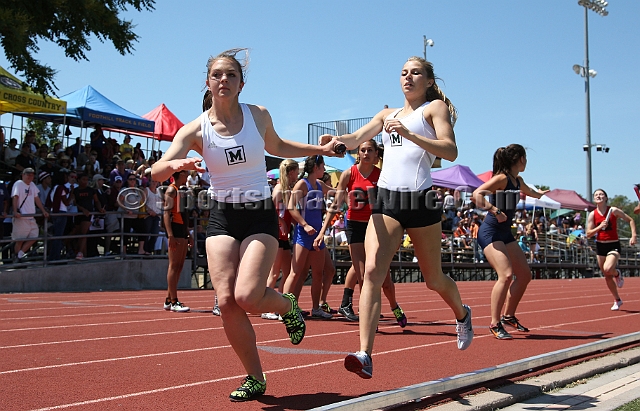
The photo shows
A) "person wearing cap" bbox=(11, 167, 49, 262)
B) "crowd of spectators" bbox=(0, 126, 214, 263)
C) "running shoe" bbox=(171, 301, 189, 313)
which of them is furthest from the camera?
"crowd of spectators" bbox=(0, 126, 214, 263)

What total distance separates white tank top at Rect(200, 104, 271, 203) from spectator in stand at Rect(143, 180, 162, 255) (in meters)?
12.6

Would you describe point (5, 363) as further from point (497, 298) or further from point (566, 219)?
point (566, 219)

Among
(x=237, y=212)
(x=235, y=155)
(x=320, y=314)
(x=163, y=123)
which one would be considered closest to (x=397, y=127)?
(x=235, y=155)

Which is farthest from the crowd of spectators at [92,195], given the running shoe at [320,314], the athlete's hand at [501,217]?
the athlete's hand at [501,217]

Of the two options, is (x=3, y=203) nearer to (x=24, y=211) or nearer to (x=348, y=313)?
(x=24, y=211)

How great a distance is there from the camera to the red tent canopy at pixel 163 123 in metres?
23.3

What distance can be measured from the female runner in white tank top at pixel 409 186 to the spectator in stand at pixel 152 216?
12119mm

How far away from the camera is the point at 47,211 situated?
1473 centimetres

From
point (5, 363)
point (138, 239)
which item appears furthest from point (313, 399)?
point (138, 239)

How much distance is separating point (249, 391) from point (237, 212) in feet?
3.51

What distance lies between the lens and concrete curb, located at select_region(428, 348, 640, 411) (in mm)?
4488

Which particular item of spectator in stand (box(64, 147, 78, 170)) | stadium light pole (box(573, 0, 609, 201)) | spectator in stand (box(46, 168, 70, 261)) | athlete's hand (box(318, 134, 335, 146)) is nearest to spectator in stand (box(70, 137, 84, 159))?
spectator in stand (box(64, 147, 78, 170))

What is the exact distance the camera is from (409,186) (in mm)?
5117

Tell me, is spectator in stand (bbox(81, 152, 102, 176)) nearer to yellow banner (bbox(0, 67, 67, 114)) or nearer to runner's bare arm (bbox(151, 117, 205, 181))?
yellow banner (bbox(0, 67, 67, 114))
